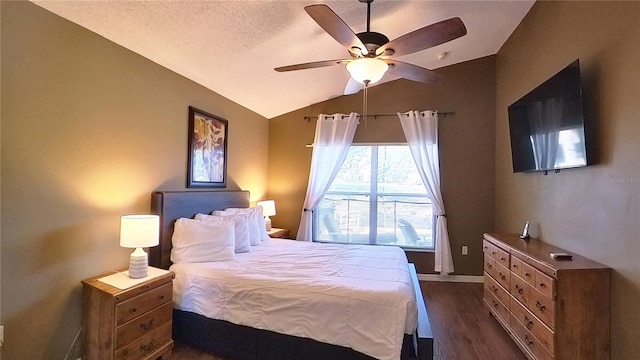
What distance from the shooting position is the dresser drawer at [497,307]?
2799mm

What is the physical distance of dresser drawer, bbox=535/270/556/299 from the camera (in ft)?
6.73

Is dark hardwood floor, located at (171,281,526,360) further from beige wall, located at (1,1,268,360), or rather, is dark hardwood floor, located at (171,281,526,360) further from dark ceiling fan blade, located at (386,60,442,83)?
dark ceiling fan blade, located at (386,60,442,83)

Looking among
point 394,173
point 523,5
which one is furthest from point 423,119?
point 523,5

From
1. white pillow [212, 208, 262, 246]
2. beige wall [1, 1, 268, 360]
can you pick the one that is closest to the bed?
beige wall [1, 1, 268, 360]

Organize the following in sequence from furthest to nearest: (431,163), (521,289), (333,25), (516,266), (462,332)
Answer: (431,163) → (462,332) → (516,266) → (521,289) → (333,25)

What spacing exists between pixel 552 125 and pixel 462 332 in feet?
6.60

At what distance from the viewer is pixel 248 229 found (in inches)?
133

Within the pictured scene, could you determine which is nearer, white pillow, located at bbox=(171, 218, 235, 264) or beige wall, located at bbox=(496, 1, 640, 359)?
beige wall, located at bbox=(496, 1, 640, 359)

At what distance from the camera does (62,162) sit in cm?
205

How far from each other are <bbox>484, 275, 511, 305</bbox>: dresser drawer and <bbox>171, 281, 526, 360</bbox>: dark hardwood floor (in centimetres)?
30

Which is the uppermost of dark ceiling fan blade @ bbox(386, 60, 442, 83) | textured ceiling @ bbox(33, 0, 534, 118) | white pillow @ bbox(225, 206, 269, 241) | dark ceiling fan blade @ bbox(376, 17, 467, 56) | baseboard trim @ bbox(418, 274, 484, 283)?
textured ceiling @ bbox(33, 0, 534, 118)

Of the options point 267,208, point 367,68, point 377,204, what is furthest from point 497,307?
point 267,208

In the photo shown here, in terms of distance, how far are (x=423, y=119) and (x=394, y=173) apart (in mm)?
898

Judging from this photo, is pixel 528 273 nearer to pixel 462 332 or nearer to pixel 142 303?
pixel 462 332
